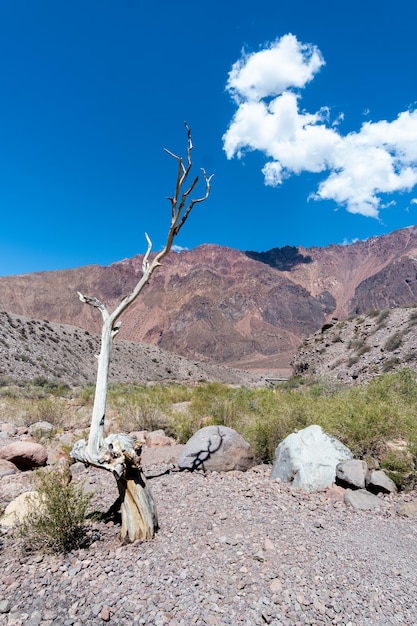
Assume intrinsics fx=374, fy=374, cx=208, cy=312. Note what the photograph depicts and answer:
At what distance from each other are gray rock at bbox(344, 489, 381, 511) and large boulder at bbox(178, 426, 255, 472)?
186cm

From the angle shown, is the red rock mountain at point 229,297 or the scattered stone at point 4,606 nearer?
the scattered stone at point 4,606

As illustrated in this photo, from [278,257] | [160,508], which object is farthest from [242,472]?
[278,257]

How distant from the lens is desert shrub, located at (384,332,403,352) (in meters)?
20.9

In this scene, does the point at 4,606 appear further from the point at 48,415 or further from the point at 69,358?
the point at 69,358

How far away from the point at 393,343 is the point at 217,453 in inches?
706

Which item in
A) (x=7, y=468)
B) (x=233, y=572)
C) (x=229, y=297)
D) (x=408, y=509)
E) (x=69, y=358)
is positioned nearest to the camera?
(x=233, y=572)

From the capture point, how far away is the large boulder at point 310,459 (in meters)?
5.95

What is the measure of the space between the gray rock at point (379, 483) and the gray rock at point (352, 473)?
90 mm

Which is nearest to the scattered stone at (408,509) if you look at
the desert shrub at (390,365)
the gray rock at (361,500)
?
the gray rock at (361,500)

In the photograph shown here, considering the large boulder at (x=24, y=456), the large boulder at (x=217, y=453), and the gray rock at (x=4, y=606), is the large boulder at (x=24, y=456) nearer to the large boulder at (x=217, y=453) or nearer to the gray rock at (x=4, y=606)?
the large boulder at (x=217, y=453)

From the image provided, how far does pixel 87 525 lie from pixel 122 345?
158 ft

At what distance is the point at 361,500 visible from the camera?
5.39 m

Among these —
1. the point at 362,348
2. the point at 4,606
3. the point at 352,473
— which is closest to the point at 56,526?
the point at 4,606

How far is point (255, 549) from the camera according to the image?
412cm
